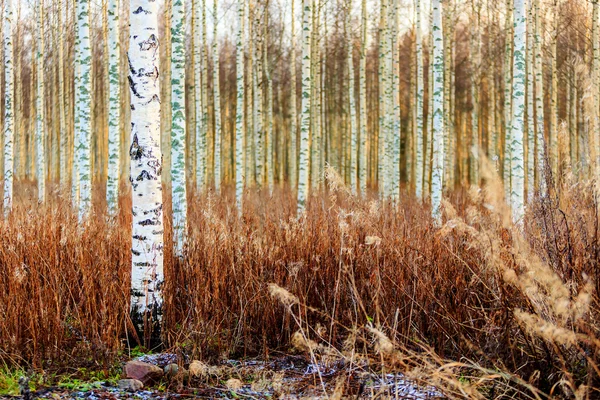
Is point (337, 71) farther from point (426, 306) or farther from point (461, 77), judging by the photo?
point (426, 306)

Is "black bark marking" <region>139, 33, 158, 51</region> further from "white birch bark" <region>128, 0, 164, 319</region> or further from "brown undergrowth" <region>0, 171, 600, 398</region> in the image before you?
"brown undergrowth" <region>0, 171, 600, 398</region>

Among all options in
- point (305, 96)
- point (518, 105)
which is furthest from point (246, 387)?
point (305, 96)

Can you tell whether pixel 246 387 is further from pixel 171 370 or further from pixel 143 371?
pixel 143 371

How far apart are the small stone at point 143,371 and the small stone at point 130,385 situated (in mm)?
67

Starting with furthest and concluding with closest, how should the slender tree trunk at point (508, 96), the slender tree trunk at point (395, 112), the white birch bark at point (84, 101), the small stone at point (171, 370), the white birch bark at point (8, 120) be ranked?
the slender tree trunk at point (508, 96) → the slender tree trunk at point (395, 112) → the white birch bark at point (8, 120) → the white birch bark at point (84, 101) → the small stone at point (171, 370)

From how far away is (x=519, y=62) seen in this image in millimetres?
7586

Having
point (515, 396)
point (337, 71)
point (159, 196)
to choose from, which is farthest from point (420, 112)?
point (515, 396)

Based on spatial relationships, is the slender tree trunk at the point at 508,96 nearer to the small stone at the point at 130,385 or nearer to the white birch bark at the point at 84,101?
the white birch bark at the point at 84,101

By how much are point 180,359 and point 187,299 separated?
37.7 inches

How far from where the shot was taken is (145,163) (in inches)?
162

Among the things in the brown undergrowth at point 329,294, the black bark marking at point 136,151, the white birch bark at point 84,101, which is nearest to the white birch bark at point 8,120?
the white birch bark at point 84,101

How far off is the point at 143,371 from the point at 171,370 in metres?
0.17

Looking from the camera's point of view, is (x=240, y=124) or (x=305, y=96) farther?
(x=240, y=124)

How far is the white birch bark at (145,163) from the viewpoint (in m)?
4.08
